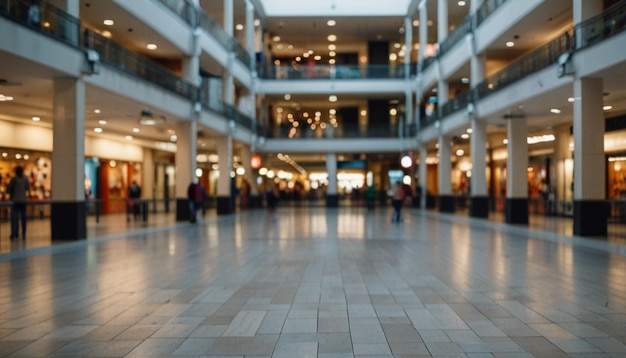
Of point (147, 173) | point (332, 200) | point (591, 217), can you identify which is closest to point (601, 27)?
point (591, 217)

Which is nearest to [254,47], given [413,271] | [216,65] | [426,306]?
[216,65]

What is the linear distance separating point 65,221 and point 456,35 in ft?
70.0

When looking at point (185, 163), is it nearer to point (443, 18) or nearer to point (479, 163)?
point (479, 163)

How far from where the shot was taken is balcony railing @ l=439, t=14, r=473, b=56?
2751 cm

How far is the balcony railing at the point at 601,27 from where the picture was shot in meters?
14.6

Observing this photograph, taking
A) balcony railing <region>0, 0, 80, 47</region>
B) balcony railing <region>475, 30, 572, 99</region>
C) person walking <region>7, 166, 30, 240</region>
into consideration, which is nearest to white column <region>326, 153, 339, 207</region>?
balcony railing <region>475, 30, 572, 99</region>

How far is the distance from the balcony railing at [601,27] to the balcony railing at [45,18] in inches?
526

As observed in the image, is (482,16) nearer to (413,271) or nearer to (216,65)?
(216,65)

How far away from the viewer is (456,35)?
3008 centimetres

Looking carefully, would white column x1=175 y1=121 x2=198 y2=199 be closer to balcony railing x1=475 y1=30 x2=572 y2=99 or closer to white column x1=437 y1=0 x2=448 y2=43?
balcony railing x1=475 y1=30 x2=572 y2=99

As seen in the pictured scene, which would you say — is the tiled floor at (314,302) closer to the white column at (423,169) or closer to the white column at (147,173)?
the white column at (147,173)

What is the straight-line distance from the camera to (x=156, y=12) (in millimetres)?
21406

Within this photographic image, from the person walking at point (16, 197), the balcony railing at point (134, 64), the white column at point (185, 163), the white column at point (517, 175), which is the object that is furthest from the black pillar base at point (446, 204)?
the person walking at point (16, 197)

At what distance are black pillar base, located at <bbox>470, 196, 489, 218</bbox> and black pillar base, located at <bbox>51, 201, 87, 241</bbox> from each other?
17521 mm
